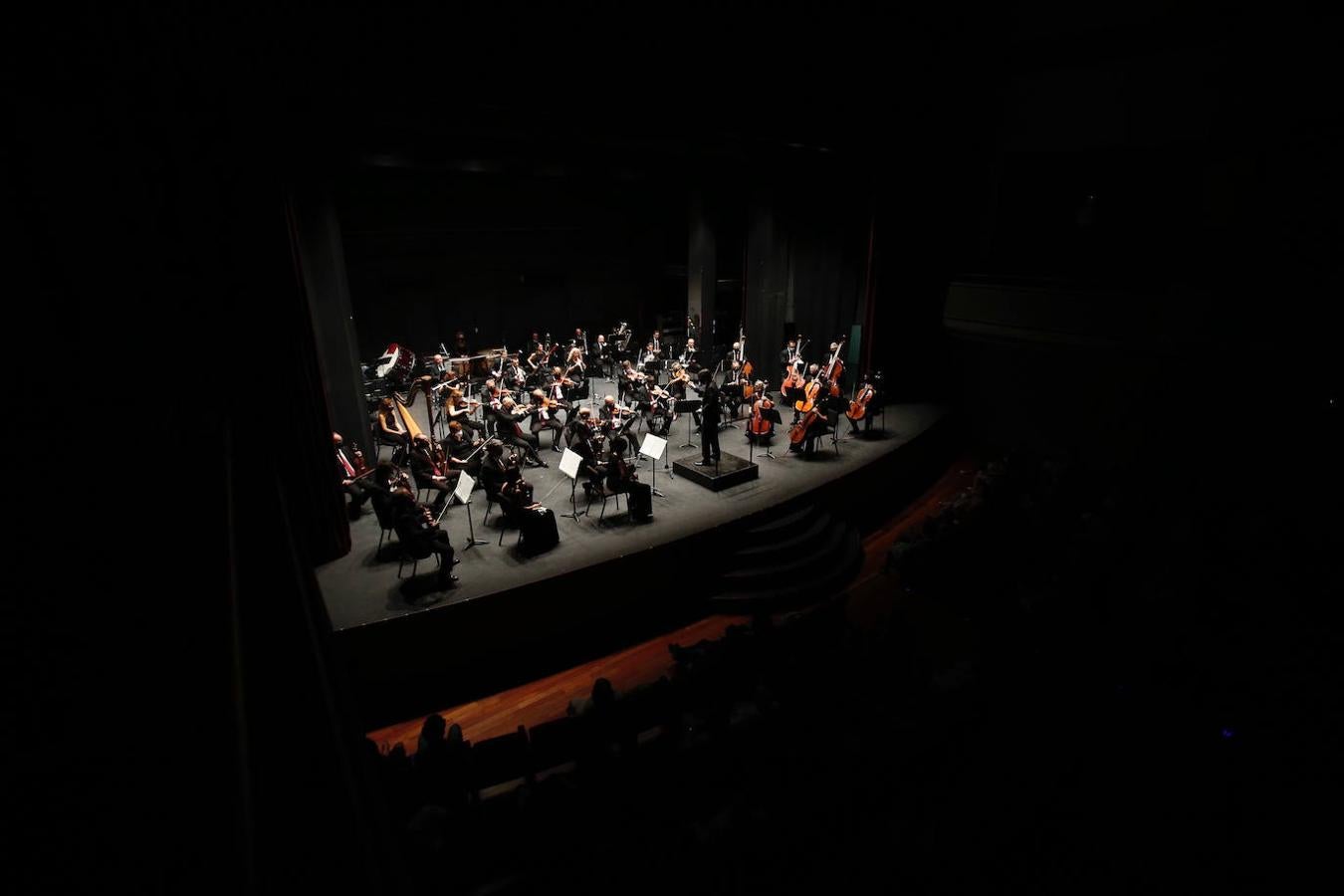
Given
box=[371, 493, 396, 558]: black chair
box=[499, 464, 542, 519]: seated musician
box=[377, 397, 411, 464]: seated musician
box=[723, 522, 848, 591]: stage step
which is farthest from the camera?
box=[377, 397, 411, 464]: seated musician

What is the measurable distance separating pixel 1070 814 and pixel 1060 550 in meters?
3.66

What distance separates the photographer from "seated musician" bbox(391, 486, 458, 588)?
5.90 m

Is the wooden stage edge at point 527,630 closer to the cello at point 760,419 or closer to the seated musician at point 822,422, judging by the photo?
the seated musician at point 822,422

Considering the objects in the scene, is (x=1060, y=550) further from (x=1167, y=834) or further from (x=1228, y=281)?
(x=1167, y=834)

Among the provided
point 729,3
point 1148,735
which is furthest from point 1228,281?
point 729,3

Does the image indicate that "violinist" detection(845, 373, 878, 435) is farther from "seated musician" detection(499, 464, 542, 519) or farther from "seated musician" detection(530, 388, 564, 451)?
"seated musician" detection(499, 464, 542, 519)

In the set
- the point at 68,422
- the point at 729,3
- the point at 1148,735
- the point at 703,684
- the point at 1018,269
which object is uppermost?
the point at 729,3

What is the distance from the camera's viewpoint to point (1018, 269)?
11.9m

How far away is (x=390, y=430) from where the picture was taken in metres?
8.16

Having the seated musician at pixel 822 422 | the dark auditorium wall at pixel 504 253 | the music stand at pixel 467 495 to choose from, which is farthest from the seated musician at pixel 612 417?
the dark auditorium wall at pixel 504 253

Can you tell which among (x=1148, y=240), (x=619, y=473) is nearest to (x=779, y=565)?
(x=619, y=473)

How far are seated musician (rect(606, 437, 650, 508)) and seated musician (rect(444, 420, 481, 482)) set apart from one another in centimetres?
143

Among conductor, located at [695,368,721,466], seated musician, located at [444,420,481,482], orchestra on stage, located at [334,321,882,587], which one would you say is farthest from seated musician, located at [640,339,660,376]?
seated musician, located at [444,420,481,482]

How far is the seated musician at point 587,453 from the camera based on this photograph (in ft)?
24.6
